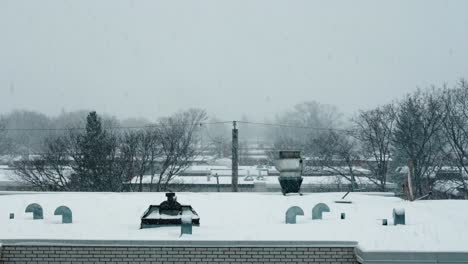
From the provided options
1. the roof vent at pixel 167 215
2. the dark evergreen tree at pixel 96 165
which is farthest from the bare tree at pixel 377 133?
the roof vent at pixel 167 215

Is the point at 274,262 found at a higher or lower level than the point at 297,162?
lower

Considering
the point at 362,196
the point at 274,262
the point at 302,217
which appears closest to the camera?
the point at 274,262

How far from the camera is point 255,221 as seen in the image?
10.8 meters

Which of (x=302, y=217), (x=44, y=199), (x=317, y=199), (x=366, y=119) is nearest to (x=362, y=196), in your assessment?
(x=317, y=199)

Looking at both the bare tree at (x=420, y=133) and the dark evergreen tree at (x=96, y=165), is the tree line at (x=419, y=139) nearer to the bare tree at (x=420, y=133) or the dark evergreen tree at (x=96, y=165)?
the bare tree at (x=420, y=133)

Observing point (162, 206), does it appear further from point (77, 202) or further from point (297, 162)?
point (297, 162)

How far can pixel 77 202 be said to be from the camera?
13500 millimetres

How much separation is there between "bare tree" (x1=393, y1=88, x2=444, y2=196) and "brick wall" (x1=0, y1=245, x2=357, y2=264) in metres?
28.0

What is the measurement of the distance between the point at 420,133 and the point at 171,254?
33.6 meters

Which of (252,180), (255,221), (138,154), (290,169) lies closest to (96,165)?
(138,154)

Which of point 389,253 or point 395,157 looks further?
point 395,157

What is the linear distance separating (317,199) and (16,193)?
27.4 feet

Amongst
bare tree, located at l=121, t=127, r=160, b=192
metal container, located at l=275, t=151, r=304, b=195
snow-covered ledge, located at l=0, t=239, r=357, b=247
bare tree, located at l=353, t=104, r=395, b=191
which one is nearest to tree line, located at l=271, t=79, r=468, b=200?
bare tree, located at l=353, t=104, r=395, b=191

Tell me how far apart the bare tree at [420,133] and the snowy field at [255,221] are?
74.6ft
